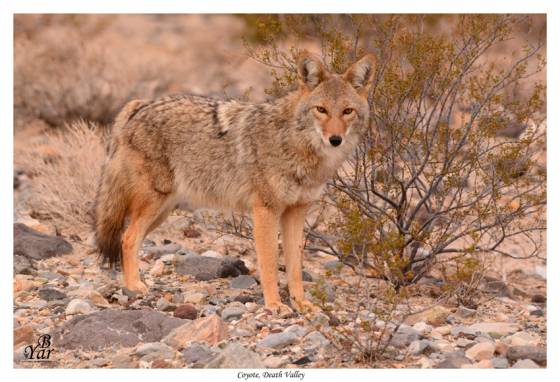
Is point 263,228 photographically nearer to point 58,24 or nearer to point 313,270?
point 313,270

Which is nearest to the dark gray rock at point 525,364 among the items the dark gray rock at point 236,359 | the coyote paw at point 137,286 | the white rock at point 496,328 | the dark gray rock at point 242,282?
the white rock at point 496,328

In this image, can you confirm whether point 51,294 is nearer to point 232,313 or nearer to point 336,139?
point 232,313

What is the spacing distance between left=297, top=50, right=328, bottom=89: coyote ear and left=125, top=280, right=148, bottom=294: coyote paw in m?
2.30

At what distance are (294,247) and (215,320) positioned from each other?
123 cm

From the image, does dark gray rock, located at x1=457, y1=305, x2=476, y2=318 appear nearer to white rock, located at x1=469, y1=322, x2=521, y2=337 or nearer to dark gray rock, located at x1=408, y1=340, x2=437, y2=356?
white rock, located at x1=469, y1=322, x2=521, y2=337

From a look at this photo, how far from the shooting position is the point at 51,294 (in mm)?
6582

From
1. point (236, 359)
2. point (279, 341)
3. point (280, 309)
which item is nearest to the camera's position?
point (236, 359)

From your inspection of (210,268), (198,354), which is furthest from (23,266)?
(198,354)

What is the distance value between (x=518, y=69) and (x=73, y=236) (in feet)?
16.3

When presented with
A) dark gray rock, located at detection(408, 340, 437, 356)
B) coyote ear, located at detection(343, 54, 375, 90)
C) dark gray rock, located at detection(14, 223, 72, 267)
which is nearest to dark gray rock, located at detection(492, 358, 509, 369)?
dark gray rock, located at detection(408, 340, 437, 356)

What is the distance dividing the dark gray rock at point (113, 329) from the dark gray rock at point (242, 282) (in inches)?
49.8

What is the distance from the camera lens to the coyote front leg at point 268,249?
20.7 feet

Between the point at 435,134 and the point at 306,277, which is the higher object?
the point at 435,134

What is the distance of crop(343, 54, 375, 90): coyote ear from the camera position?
6.08 metres
